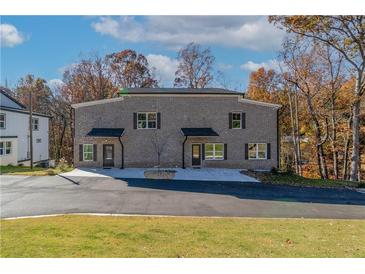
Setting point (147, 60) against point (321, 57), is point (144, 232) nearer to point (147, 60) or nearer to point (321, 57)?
point (321, 57)

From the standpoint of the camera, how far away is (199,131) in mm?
23922

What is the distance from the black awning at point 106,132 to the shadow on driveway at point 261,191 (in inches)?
186

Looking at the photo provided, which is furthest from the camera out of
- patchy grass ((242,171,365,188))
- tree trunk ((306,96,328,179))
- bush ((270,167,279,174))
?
tree trunk ((306,96,328,179))

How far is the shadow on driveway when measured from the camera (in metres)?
15.2

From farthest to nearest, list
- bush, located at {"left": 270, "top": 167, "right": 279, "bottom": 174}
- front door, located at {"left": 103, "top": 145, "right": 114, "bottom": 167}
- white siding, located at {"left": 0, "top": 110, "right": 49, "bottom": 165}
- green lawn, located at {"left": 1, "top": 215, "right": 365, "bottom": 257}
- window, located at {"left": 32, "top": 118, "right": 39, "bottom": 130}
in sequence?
window, located at {"left": 32, "top": 118, "right": 39, "bottom": 130} → white siding, located at {"left": 0, "top": 110, "right": 49, "bottom": 165} → front door, located at {"left": 103, "top": 145, "right": 114, "bottom": 167} → bush, located at {"left": 270, "top": 167, "right": 279, "bottom": 174} → green lawn, located at {"left": 1, "top": 215, "right": 365, "bottom": 257}

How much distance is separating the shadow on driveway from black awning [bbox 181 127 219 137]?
5.00 m

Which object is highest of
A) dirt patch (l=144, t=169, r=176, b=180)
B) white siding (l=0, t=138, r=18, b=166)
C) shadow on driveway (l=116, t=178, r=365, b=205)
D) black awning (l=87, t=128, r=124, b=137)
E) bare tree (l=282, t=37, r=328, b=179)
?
bare tree (l=282, t=37, r=328, b=179)

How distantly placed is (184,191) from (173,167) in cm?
792

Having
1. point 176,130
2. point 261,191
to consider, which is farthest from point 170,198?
point 176,130

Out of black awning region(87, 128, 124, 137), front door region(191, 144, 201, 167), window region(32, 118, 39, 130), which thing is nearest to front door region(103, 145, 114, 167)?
black awning region(87, 128, 124, 137)

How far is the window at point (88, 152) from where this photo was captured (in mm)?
24047

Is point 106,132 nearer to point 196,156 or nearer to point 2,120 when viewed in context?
point 196,156

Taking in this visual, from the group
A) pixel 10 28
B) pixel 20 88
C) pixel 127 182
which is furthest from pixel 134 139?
pixel 20 88

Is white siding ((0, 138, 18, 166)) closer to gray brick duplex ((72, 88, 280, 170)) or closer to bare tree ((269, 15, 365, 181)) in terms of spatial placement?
gray brick duplex ((72, 88, 280, 170))
